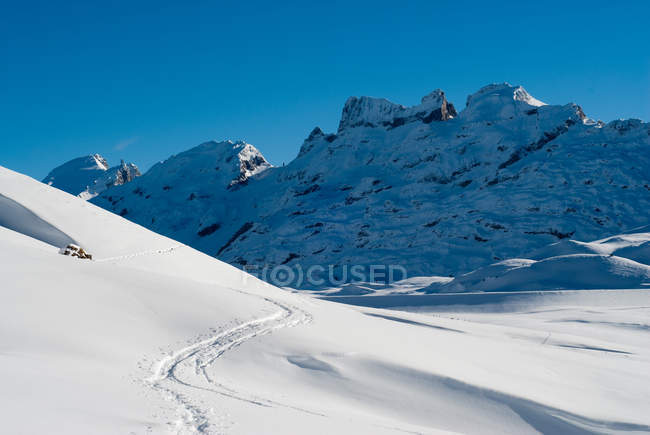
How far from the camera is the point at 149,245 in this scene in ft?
88.4

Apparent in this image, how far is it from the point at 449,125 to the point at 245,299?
9396 cm

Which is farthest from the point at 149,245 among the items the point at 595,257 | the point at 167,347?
the point at 595,257

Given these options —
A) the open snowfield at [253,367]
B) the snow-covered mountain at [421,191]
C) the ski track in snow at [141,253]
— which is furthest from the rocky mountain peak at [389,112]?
the open snowfield at [253,367]

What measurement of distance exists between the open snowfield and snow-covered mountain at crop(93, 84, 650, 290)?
5142 centimetres

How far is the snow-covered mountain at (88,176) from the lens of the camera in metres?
171

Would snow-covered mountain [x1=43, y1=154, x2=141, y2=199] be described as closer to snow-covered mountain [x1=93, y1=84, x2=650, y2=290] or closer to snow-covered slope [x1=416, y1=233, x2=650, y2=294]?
snow-covered mountain [x1=93, y1=84, x2=650, y2=290]

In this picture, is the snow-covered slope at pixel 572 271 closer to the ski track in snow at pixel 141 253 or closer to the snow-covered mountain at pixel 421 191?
the snow-covered mountain at pixel 421 191

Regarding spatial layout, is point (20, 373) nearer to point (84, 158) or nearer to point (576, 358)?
point (576, 358)

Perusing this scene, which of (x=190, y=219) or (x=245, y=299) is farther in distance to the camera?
(x=190, y=219)

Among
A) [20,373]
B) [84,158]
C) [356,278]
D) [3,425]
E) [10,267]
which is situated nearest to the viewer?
[3,425]

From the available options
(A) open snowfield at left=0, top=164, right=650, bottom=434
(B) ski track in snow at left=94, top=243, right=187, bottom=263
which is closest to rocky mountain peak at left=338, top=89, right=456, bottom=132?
(B) ski track in snow at left=94, top=243, right=187, bottom=263

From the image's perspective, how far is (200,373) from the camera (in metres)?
11.3

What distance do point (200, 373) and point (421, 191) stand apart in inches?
3288

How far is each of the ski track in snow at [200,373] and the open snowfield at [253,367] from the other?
0.04m
